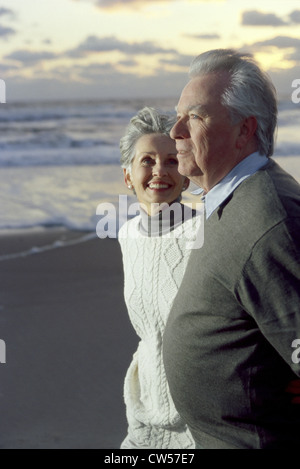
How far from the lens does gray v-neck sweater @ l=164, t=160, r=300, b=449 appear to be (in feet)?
5.90

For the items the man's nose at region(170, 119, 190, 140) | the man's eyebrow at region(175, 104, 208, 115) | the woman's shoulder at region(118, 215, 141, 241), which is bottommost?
the woman's shoulder at region(118, 215, 141, 241)

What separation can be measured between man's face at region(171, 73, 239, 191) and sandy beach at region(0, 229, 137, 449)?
7.02 feet

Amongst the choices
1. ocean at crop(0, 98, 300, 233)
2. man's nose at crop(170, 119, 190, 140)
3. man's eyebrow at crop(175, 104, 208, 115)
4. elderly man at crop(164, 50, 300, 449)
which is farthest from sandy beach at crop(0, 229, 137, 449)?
man's eyebrow at crop(175, 104, 208, 115)

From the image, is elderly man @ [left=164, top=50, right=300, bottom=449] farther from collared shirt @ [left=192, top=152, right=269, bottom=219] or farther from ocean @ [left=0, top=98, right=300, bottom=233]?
ocean @ [left=0, top=98, right=300, bottom=233]

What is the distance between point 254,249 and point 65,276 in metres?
4.50

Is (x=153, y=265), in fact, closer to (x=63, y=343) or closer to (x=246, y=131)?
(x=246, y=131)

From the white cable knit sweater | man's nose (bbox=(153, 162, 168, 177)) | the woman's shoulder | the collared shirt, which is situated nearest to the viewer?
the collared shirt

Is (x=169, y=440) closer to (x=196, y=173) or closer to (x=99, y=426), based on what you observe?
(x=196, y=173)

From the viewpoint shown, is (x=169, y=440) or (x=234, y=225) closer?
(x=234, y=225)

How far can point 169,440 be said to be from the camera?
8.44 feet

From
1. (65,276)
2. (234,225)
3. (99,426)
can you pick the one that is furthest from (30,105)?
(234,225)

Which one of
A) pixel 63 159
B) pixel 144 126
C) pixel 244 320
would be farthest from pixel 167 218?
pixel 63 159

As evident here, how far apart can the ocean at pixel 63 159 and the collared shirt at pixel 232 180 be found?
838 mm

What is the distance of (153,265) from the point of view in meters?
2.54
